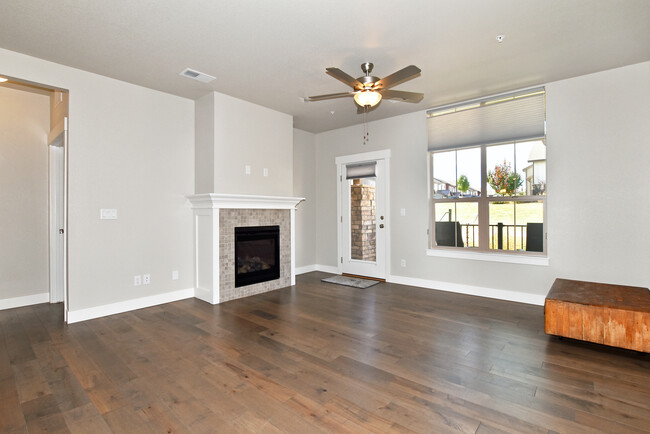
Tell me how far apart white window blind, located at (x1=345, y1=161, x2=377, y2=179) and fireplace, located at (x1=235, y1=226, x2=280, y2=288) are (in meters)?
1.81

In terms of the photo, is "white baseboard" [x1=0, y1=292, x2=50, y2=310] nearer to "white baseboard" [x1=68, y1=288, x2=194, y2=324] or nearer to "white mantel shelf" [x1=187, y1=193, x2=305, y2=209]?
"white baseboard" [x1=68, y1=288, x2=194, y2=324]

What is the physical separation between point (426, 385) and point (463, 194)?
3.32m

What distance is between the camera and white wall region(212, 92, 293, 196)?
4.41 meters

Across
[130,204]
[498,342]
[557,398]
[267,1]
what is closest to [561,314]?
[498,342]

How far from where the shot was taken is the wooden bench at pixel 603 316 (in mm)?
2602

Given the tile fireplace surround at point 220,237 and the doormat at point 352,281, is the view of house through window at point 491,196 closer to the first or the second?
the doormat at point 352,281

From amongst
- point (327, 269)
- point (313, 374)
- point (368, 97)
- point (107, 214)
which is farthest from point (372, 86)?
point (327, 269)

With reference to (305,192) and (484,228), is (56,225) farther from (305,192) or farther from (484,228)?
(484,228)

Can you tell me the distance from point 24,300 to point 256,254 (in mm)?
2990

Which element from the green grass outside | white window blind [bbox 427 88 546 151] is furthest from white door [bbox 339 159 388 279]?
the green grass outside

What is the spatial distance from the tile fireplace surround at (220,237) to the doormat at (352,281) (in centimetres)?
122

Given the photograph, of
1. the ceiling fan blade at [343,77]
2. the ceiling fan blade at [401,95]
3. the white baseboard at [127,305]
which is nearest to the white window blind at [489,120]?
the ceiling fan blade at [401,95]

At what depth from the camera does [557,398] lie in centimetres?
210

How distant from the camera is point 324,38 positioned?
2.97 meters
